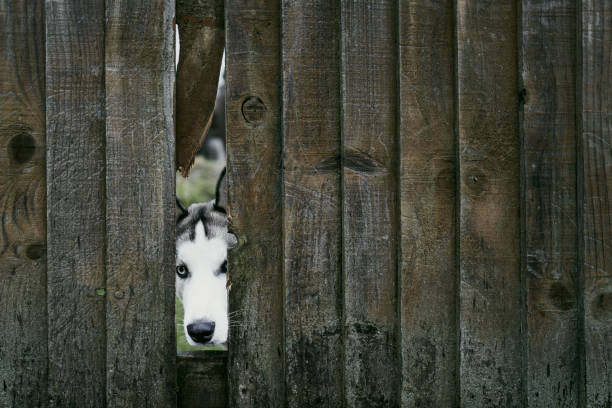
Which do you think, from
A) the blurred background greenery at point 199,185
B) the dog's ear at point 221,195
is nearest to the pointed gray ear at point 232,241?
the dog's ear at point 221,195

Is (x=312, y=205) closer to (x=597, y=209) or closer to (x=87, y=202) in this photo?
(x=87, y=202)

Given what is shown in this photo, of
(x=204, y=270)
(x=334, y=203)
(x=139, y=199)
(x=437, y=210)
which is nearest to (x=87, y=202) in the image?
(x=139, y=199)

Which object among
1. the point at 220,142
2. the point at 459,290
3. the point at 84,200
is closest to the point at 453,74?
the point at 459,290

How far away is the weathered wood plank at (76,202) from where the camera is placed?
8.23ft

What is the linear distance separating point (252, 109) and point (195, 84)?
340mm

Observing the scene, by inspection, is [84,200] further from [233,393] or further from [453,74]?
[453,74]

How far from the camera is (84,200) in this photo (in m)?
2.54

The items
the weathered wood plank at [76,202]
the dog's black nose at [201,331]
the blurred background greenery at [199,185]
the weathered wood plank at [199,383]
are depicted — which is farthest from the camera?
the blurred background greenery at [199,185]

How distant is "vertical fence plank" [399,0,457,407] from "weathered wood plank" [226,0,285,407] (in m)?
0.52

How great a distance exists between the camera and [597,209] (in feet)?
8.43

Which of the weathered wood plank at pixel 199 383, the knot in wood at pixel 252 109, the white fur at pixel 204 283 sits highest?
the knot in wood at pixel 252 109

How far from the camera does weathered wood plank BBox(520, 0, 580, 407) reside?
2.57m

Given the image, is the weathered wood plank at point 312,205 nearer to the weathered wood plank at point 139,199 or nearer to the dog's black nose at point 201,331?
the weathered wood plank at point 139,199

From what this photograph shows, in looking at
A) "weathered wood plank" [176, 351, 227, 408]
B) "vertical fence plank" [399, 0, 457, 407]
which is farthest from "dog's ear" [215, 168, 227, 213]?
"vertical fence plank" [399, 0, 457, 407]
